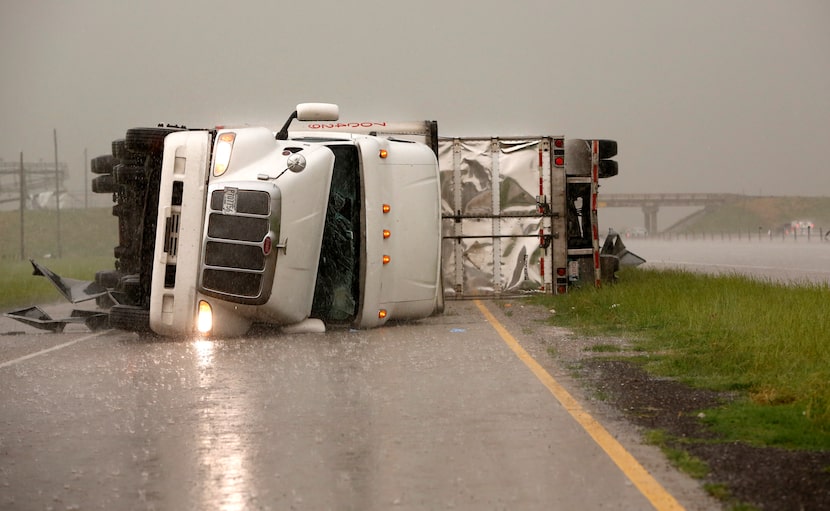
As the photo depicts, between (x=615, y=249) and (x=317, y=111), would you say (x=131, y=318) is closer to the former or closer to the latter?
(x=317, y=111)

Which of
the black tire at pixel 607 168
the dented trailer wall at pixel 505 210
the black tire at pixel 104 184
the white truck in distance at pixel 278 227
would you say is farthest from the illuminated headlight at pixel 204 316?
the black tire at pixel 607 168

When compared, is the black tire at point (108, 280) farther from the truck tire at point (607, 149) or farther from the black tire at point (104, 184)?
the truck tire at point (607, 149)

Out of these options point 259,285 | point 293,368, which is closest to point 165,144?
point 259,285

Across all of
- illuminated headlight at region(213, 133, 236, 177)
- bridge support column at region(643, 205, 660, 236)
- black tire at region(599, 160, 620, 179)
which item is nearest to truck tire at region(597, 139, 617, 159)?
black tire at region(599, 160, 620, 179)

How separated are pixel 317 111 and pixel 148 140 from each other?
213 centimetres

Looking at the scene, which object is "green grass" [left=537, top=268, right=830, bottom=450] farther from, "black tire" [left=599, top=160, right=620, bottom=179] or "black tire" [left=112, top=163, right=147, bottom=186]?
"black tire" [left=112, top=163, right=147, bottom=186]

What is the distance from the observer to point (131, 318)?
47.6 feet

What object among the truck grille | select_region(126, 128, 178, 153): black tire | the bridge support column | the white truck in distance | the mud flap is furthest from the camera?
the bridge support column

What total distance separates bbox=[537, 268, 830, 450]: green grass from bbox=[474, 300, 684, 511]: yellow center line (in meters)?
0.77

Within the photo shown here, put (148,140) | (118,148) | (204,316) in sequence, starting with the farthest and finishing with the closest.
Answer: (118,148), (148,140), (204,316)

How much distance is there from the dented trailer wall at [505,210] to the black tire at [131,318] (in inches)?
292

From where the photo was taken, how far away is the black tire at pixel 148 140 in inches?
595

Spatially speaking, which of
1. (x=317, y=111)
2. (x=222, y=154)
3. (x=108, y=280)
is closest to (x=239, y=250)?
(x=222, y=154)

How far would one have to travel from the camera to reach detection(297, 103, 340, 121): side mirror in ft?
52.1
